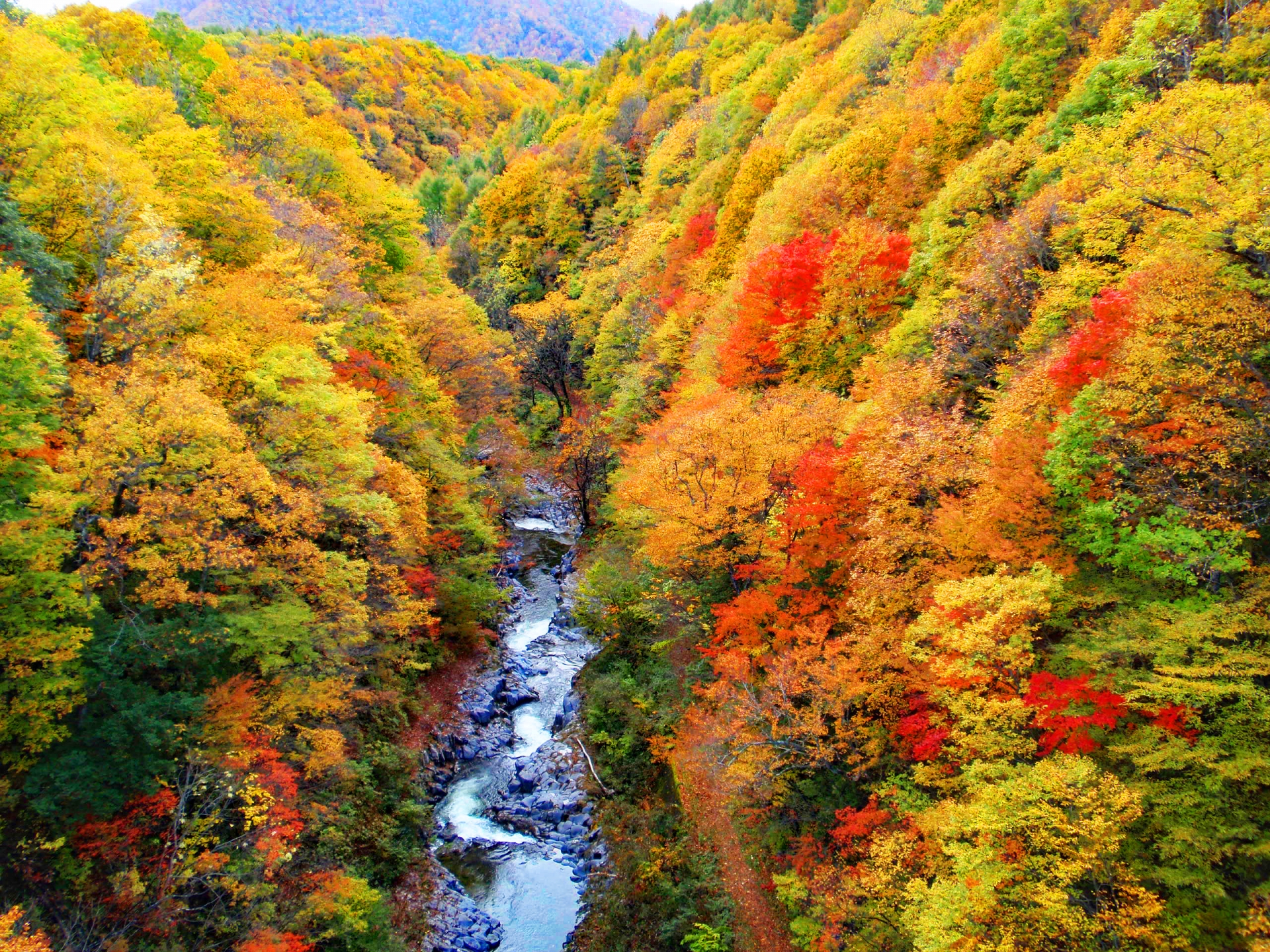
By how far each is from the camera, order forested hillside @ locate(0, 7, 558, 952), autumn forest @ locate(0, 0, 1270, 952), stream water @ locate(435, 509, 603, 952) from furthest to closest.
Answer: stream water @ locate(435, 509, 603, 952), forested hillside @ locate(0, 7, 558, 952), autumn forest @ locate(0, 0, 1270, 952)

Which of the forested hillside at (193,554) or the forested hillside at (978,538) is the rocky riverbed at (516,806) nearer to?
the forested hillside at (193,554)

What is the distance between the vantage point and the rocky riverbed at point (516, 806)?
1848 centimetres

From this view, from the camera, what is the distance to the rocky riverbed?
728 inches

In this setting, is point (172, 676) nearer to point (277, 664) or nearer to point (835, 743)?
point (277, 664)

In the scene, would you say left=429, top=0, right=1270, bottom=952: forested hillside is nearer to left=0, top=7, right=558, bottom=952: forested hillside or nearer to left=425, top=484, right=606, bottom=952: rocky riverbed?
left=425, top=484, right=606, bottom=952: rocky riverbed

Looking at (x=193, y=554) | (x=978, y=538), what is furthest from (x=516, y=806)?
(x=978, y=538)

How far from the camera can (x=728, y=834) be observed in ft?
60.3

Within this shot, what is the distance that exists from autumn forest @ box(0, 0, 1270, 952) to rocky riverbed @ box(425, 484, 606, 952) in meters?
0.77

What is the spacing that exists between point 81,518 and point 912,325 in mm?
23039

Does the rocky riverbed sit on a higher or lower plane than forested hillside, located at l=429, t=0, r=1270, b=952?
lower

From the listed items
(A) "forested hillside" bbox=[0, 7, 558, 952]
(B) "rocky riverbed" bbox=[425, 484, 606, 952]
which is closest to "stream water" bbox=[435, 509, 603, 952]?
(B) "rocky riverbed" bbox=[425, 484, 606, 952]

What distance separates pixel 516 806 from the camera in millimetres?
22266

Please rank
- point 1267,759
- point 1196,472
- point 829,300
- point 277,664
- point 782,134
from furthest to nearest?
point 782,134
point 829,300
point 277,664
point 1196,472
point 1267,759

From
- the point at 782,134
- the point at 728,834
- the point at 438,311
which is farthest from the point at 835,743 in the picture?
the point at 782,134
